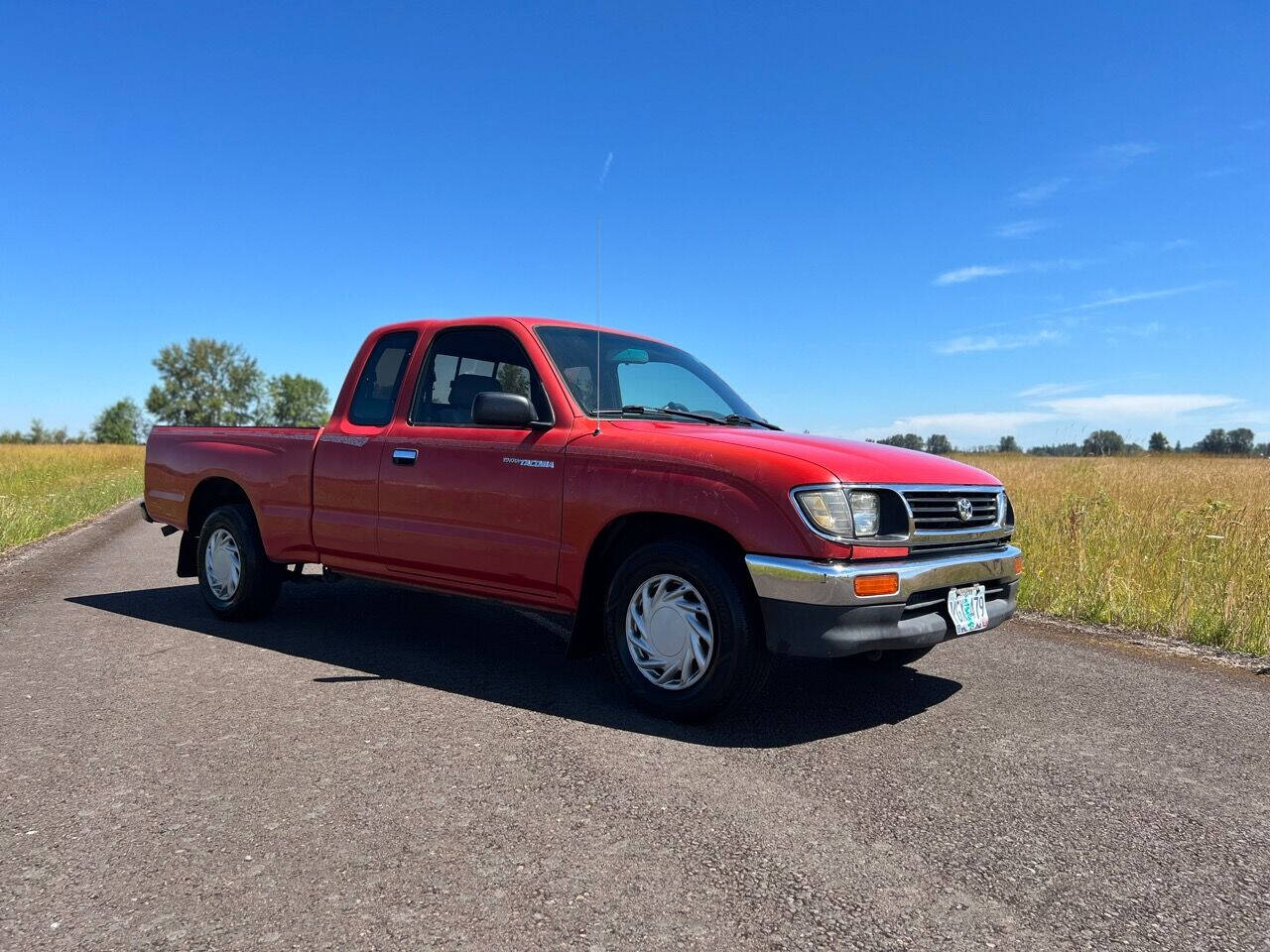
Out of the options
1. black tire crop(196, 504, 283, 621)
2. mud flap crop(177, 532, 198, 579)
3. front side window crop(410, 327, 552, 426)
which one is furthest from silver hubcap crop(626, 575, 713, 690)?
mud flap crop(177, 532, 198, 579)

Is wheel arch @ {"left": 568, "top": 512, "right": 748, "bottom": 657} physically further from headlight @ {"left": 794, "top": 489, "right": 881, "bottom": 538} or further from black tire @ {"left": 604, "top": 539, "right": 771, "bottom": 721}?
headlight @ {"left": 794, "top": 489, "right": 881, "bottom": 538}

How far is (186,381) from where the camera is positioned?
10231 centimetres

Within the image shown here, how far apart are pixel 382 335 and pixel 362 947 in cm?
408

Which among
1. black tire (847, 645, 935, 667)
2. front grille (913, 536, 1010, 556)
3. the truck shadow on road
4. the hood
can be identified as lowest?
the truck shadow on road

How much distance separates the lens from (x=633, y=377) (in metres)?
4.85

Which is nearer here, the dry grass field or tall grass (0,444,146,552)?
the dry grass field

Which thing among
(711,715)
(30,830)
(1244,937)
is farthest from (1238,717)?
(30,830)

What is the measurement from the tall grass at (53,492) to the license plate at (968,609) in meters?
9.96

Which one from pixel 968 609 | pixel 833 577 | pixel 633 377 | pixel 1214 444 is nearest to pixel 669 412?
pixel 633 377

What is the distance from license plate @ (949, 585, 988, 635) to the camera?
379cm

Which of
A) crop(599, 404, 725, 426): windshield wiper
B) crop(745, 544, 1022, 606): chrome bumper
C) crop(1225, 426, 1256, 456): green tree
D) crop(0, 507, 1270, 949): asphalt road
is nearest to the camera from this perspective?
crop(0, 507, 1270, 949): asphalt road

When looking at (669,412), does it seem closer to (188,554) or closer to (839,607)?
(839,607)

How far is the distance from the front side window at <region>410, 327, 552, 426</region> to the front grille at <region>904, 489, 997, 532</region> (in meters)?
2.07

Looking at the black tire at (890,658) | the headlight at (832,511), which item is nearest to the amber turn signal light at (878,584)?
the headlight at (832,511)
